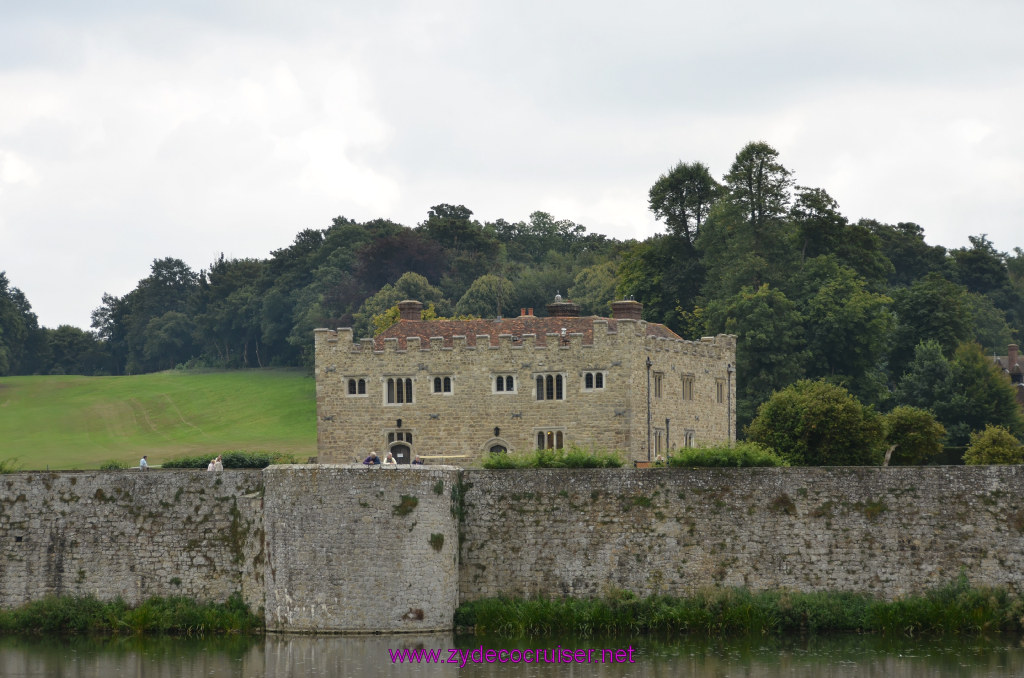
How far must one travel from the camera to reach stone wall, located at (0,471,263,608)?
41.1 metres

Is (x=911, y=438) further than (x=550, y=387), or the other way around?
(x=550, y=387)

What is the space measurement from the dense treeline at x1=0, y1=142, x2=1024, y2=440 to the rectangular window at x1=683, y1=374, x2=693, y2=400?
757 centimetres

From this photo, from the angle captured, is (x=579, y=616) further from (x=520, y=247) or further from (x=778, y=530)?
(x=520, y=247)

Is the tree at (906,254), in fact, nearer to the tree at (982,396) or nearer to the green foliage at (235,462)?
the tree at (982,396)

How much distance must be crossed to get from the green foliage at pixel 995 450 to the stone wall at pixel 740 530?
1288cm

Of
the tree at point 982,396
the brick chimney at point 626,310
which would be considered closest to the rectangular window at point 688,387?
the brick chimney at point 626,310

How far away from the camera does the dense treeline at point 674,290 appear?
3002 inches

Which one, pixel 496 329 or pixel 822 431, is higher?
pixel 496 329

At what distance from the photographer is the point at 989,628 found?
38562 mm

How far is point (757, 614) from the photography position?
39375 mm

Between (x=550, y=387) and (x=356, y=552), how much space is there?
2415 cm

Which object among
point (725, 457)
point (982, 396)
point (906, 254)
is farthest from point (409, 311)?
point (906, 254)

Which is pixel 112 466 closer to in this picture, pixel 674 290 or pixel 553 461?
pixel 553 461

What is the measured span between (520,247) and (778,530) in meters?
100
